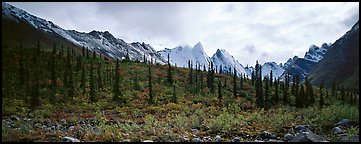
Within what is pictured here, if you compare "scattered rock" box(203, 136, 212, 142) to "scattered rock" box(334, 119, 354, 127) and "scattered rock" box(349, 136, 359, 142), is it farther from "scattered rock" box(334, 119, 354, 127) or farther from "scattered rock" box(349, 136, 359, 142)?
"scattered rock" box(334, 119, 354, 127)

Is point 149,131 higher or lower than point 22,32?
lower

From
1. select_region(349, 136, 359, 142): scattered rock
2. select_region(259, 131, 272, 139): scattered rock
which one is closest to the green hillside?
select_region(259, 131, 272, 139): scattered rock

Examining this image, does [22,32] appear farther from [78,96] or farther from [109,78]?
[78,96]

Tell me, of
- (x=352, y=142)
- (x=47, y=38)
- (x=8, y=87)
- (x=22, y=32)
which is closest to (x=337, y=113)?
(x=352, y=142)

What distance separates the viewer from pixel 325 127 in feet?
38.1

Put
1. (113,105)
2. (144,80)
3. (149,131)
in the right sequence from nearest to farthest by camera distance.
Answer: (149,131) → (113,105) → (144,80)

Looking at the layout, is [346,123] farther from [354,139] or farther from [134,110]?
[134,110]

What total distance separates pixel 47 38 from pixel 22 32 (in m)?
18.0

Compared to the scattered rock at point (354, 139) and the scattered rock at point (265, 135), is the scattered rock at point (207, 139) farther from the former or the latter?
the scattered rock at point (354, 139)

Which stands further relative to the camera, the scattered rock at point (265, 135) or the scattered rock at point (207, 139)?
the scattered rock at point (265, 135)

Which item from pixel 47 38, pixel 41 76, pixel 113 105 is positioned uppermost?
pixel 47 38

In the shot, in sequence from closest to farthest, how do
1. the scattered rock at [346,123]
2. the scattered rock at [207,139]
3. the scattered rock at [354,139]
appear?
the scattered rock at [354,139], the scattered rock at [207,139], the scattered rock at [346,123]

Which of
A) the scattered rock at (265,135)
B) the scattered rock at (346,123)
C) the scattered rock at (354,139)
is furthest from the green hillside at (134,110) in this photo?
the scattered rock at (354,139)

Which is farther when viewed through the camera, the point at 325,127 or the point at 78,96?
the point at 78,96
